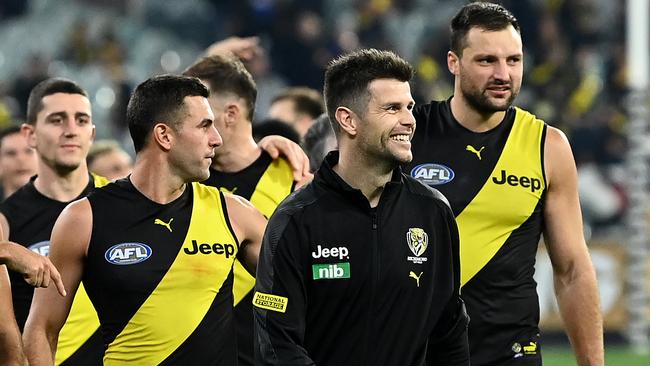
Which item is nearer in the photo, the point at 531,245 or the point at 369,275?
the point at 369,275

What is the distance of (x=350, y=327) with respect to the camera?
Answer: 520 centimetres

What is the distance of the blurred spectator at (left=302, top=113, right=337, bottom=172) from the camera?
7.74 meters

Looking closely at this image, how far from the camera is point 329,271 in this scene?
17.0ft

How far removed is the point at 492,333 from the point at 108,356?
193 centimetres

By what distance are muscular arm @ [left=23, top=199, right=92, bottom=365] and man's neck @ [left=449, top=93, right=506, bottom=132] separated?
2.03m

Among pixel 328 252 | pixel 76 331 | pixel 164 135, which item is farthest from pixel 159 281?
pixel 76 331

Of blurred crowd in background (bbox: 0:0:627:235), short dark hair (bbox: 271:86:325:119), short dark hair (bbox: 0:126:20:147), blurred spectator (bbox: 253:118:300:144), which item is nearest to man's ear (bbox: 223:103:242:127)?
blurred spectator (bbox: 253:118:300:144)

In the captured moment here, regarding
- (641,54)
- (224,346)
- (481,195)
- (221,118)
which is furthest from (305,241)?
(641,54)

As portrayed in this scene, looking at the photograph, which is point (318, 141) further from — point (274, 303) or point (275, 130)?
point (274, 303)

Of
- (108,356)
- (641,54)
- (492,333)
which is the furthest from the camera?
(641,54)

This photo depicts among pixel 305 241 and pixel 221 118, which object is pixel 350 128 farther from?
pixel 221 118

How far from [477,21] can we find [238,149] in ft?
5.25

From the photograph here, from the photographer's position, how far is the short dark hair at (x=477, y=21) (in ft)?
21.9

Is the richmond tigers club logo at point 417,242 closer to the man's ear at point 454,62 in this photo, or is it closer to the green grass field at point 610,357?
the man's ear at point 454,62
